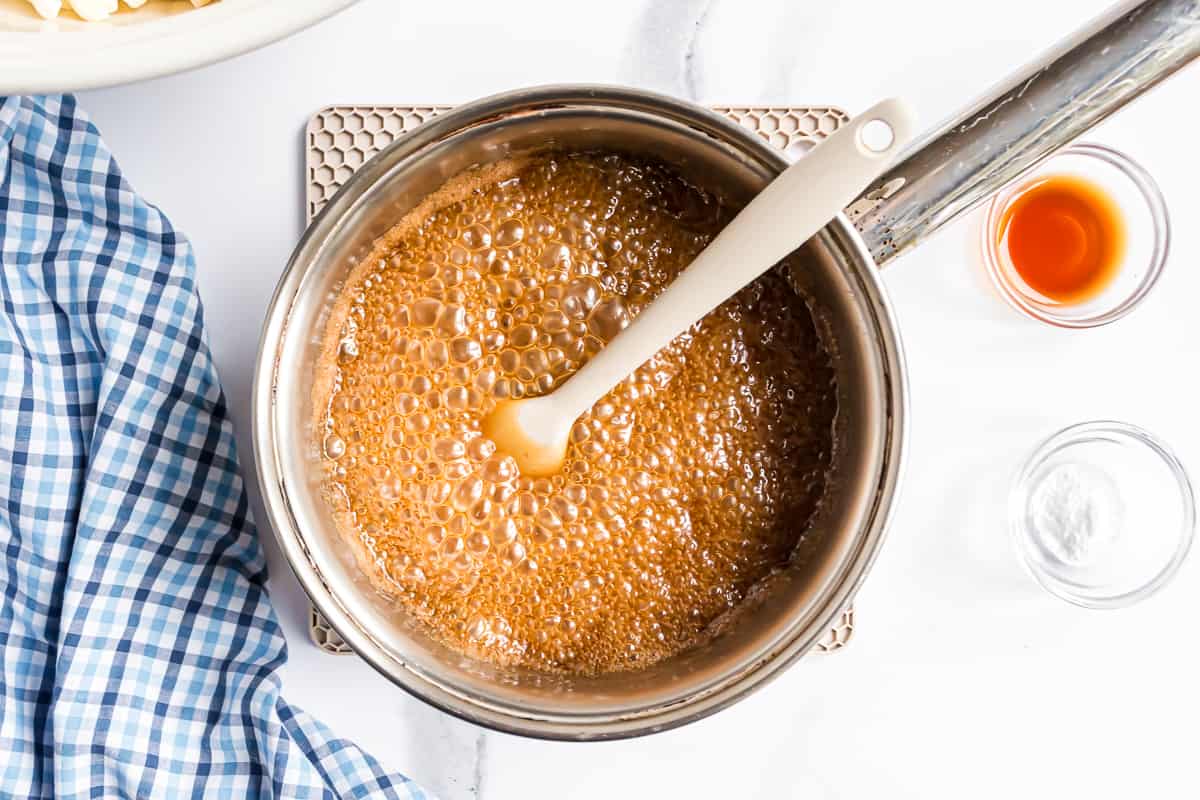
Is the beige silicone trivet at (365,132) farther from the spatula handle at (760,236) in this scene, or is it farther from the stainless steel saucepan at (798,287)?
the spatula handle at (760,236)

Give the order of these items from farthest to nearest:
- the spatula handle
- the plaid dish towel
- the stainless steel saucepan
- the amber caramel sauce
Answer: the amber caramel sauce < the plaid dish towel < the stainless steel saucepan < the spatula handle

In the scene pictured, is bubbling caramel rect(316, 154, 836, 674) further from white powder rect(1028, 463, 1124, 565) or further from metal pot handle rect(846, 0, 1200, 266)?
white powder rect(1028, 463, 1124, 565)

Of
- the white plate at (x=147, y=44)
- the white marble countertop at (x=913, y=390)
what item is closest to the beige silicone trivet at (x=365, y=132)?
the white marble countertop at (x=913, y=390)

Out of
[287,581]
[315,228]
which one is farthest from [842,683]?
[315,228]

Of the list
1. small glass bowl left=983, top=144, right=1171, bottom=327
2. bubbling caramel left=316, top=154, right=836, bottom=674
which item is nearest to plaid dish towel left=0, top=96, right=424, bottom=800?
bubbling caramel left=316, top=154, right=836, bottom=674

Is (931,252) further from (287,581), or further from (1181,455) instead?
(287,581)
